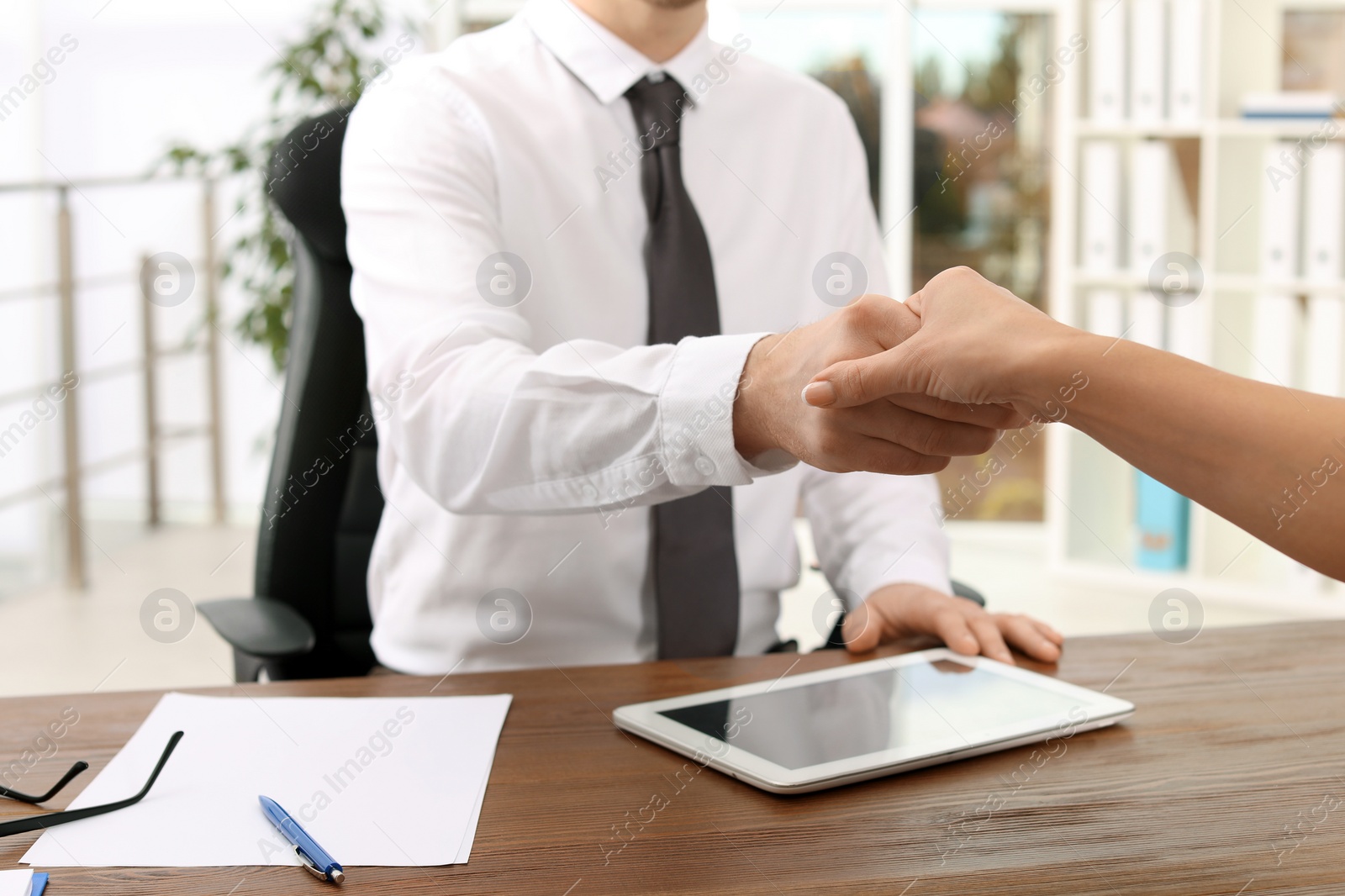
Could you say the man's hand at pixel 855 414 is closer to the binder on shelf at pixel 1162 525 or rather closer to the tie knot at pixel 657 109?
the tie knot at pixel 657 109

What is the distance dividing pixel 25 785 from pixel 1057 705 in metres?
0.76

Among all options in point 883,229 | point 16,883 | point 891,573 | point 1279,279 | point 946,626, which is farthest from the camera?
point 883,229

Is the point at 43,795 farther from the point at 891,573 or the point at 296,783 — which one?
the point at 891,573

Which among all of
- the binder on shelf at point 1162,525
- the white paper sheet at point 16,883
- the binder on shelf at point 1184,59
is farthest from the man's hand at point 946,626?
the binder on shelf at point 1184,59

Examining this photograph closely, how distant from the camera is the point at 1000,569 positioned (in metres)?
4.21

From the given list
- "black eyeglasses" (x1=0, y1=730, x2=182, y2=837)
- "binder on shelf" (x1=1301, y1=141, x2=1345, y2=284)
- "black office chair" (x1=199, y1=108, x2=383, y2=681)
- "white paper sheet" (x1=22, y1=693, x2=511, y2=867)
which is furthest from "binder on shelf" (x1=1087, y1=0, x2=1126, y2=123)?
"black eyeglasses" (x1=0, y1=730, x2=182, y2=837)

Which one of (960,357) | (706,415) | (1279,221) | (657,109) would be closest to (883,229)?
(1279,221)

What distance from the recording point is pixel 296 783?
2.66 feet

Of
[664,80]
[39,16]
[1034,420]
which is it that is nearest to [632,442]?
[1034,420]

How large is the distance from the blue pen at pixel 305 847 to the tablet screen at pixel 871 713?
0.96 feet

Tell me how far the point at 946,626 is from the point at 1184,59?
3148 millimetres

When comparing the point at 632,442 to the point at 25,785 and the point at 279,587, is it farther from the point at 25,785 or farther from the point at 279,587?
the point at 279,587

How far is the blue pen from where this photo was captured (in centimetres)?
68

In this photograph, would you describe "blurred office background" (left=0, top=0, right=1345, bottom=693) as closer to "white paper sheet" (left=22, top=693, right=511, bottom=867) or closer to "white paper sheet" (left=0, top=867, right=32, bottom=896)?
"white paper sheet" (left=22, top=693, right=511, bottom=867)
